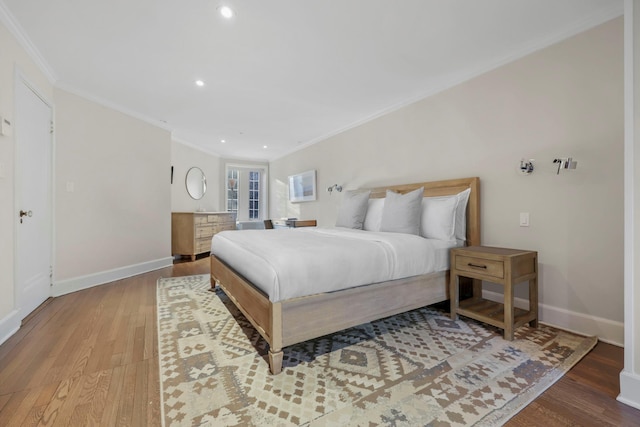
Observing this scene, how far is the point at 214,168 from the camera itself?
6.76 m

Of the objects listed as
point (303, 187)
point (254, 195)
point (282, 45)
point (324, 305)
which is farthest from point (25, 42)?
point (254, 195)

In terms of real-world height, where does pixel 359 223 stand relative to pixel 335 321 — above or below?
above

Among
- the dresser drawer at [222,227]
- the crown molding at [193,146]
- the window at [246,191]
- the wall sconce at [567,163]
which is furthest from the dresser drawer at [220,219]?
the wall sconce at [567,163]

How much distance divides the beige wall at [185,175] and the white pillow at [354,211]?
12.3ft

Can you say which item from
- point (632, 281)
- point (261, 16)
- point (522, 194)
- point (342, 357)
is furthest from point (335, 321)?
point (261, 16)

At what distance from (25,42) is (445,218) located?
406cm

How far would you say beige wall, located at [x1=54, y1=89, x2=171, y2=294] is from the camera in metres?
3.19

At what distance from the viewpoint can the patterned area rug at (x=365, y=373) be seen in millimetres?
1270

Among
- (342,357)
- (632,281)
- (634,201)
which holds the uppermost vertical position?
(634,201)

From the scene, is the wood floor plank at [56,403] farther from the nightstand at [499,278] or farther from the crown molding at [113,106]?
the crown molding at [113,106]

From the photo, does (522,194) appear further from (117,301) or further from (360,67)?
(117,301)

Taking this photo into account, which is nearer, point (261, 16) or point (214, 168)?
point (261, 16)

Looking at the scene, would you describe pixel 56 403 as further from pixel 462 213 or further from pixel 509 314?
pixel 462 213

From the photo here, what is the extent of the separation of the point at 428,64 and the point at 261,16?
5.38ft
